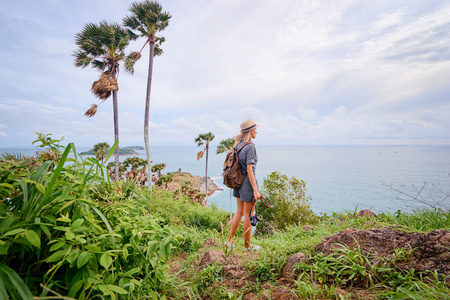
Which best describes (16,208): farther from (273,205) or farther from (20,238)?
(273,205)

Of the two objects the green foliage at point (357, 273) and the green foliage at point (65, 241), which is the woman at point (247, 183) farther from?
the green foliage at point (65, 241)

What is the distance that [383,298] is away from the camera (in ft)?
4.83

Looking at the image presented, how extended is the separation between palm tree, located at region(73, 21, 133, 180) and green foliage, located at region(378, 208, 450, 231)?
16856 millimetres

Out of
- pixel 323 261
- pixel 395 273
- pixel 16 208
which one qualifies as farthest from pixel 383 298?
pixel 16 208

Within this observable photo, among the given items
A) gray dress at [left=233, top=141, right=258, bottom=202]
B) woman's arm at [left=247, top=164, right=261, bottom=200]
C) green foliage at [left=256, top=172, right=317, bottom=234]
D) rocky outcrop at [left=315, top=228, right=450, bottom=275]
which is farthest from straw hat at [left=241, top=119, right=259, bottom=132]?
green foliage at [left=256, top=172, right=317, bottom=234]

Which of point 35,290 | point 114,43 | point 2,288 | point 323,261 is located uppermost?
point 114,43

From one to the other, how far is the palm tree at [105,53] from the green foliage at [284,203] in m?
12.1

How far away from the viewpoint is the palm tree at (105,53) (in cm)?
1650

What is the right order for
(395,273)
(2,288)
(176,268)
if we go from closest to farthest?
(2,288), (395,273), (176,268)

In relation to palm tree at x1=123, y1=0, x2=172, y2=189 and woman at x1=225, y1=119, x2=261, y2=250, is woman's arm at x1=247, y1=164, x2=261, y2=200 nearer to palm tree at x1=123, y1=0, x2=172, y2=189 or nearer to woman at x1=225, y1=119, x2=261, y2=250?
woman at x1=225, y1=119, x2=261, y2=250

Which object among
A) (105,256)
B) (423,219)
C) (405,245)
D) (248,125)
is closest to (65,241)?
(105,256)

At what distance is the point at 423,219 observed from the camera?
3.14 meters

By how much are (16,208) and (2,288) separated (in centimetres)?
43

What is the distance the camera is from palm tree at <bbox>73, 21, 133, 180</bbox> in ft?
54.1
